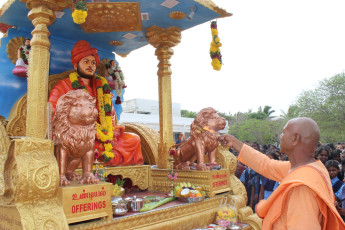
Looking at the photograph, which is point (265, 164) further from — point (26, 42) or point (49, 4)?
point (26, 42)

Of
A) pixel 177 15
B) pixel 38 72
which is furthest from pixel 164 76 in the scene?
pixel 38 72

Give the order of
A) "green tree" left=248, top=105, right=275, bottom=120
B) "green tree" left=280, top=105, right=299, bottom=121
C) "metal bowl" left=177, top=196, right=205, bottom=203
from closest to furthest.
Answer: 1. "metal bowl" left=177, top=196, right=205, bottom=203
2. "green tree" left=280, top=105, right=299, bottom=121
3. "green tree" left=248, top=105, right=275, bottom=120

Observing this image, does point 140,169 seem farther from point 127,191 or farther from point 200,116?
point 200,116

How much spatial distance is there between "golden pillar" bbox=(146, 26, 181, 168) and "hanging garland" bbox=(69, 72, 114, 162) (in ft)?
3.75

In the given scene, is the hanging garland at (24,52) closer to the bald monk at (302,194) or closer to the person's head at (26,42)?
the person's head at (26,42)

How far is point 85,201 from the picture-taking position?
3188mm

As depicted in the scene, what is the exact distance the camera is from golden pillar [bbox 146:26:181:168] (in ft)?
19.4

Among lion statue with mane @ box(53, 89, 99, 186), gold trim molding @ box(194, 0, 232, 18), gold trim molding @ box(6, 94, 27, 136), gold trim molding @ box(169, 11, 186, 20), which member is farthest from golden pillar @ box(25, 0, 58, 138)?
gold trim molding @ box(194, 0, 232, 18)

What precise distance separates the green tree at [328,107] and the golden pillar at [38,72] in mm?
20309

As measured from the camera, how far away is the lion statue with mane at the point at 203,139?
5.11 metres

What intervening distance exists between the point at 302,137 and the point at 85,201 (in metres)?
2.34

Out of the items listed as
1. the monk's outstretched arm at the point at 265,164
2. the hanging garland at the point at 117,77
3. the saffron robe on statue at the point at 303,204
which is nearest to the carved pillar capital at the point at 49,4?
the hanging garland at the point at 117,77

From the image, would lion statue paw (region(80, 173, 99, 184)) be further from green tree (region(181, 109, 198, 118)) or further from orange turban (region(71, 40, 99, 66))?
green tree (region(181, 109, 198, 118))

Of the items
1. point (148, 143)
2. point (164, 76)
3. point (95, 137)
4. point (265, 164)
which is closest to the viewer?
point (265, 164)
